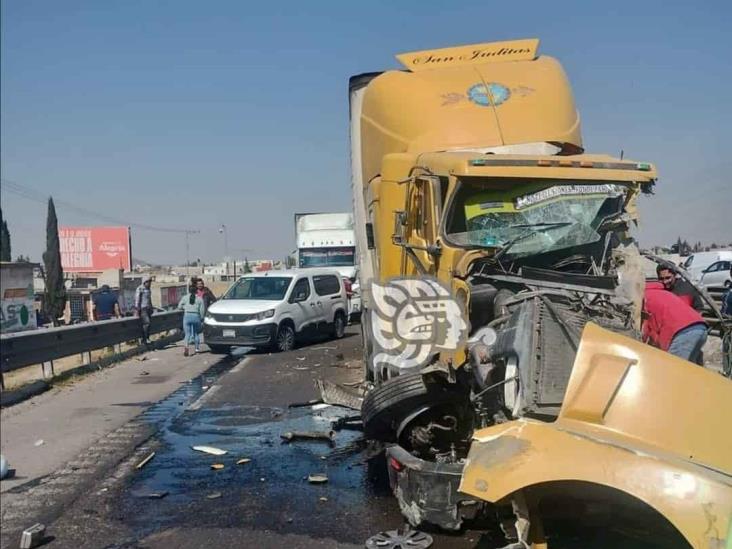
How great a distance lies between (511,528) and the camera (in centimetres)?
365

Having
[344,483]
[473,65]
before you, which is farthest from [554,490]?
[473,65]

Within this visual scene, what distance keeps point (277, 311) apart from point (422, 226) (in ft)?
35.6

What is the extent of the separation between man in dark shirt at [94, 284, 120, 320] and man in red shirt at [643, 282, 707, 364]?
7844mm

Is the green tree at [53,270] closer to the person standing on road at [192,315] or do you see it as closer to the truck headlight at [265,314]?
the person standing on road at [192,315]

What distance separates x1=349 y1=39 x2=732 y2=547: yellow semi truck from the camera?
122 inches

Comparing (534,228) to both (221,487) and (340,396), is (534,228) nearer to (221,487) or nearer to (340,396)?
(340,396)

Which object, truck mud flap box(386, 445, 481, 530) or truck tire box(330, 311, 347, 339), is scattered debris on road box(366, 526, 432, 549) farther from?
truck tire box(330, 311, 347, 339)

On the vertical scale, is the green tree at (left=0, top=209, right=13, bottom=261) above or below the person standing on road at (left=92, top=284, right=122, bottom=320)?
above

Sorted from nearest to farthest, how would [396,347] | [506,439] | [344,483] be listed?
[506,439], [396,347], [344,483]

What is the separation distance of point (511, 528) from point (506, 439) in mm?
677

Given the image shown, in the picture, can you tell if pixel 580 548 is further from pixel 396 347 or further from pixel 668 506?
pixel 396 347

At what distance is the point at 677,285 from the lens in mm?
5754

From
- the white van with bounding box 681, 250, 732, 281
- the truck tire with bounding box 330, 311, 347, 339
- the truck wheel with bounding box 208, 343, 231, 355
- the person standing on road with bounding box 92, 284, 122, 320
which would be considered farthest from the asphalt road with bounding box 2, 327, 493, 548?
the white van with bounding box 681, 250, 732, 281

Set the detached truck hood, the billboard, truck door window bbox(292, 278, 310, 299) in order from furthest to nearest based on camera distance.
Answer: truck door window bbox(292, 278, 310, 299)
the detached truck hood
the billboard
